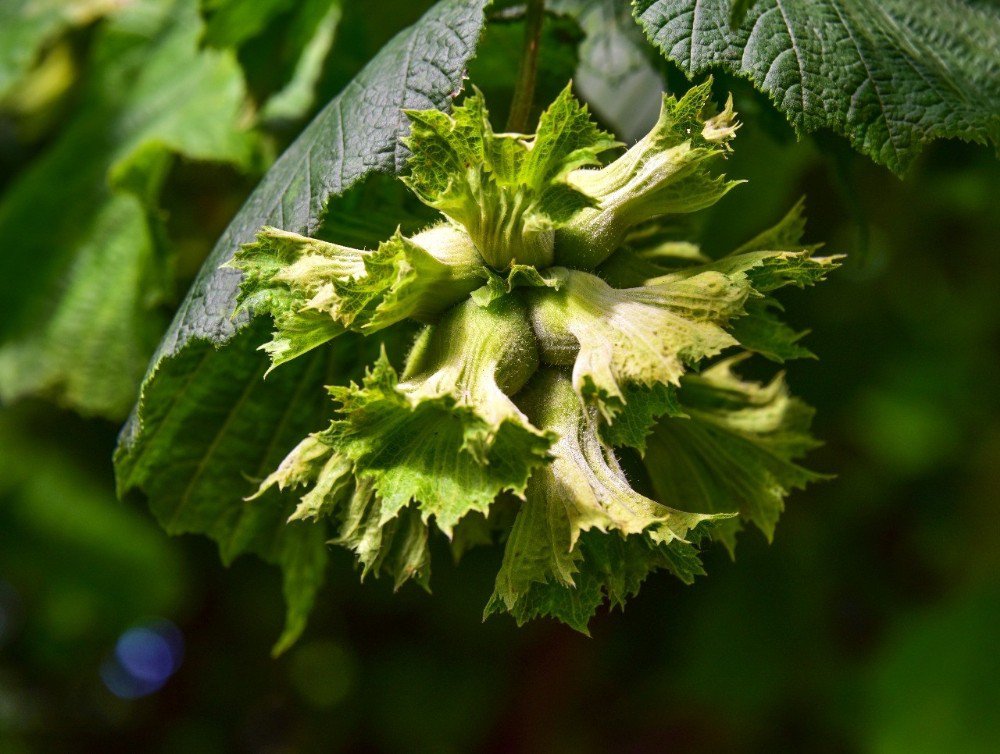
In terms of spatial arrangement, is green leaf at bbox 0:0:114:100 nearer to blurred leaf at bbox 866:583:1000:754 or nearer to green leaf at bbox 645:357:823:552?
green leaf at bbox 645:357:823:552

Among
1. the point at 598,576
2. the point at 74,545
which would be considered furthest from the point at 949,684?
the point at 74,545

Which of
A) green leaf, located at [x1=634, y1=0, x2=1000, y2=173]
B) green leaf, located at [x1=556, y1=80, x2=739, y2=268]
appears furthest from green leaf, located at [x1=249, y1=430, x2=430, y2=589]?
green leaf, located at [x1=634, y1=0, x2=1000, y2=173]

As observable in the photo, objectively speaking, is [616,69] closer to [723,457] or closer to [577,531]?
[723,457]

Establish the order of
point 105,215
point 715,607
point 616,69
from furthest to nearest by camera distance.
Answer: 1. point 715,607
2. point 105,215
3. point 616,69

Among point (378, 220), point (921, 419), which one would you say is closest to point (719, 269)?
point (378, 220)

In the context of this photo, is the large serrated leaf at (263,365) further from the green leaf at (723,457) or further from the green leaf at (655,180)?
the green leaf at (723,457)

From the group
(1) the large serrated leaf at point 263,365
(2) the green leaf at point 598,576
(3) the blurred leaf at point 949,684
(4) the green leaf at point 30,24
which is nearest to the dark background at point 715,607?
(3) the blurred leaf at point 949,684
